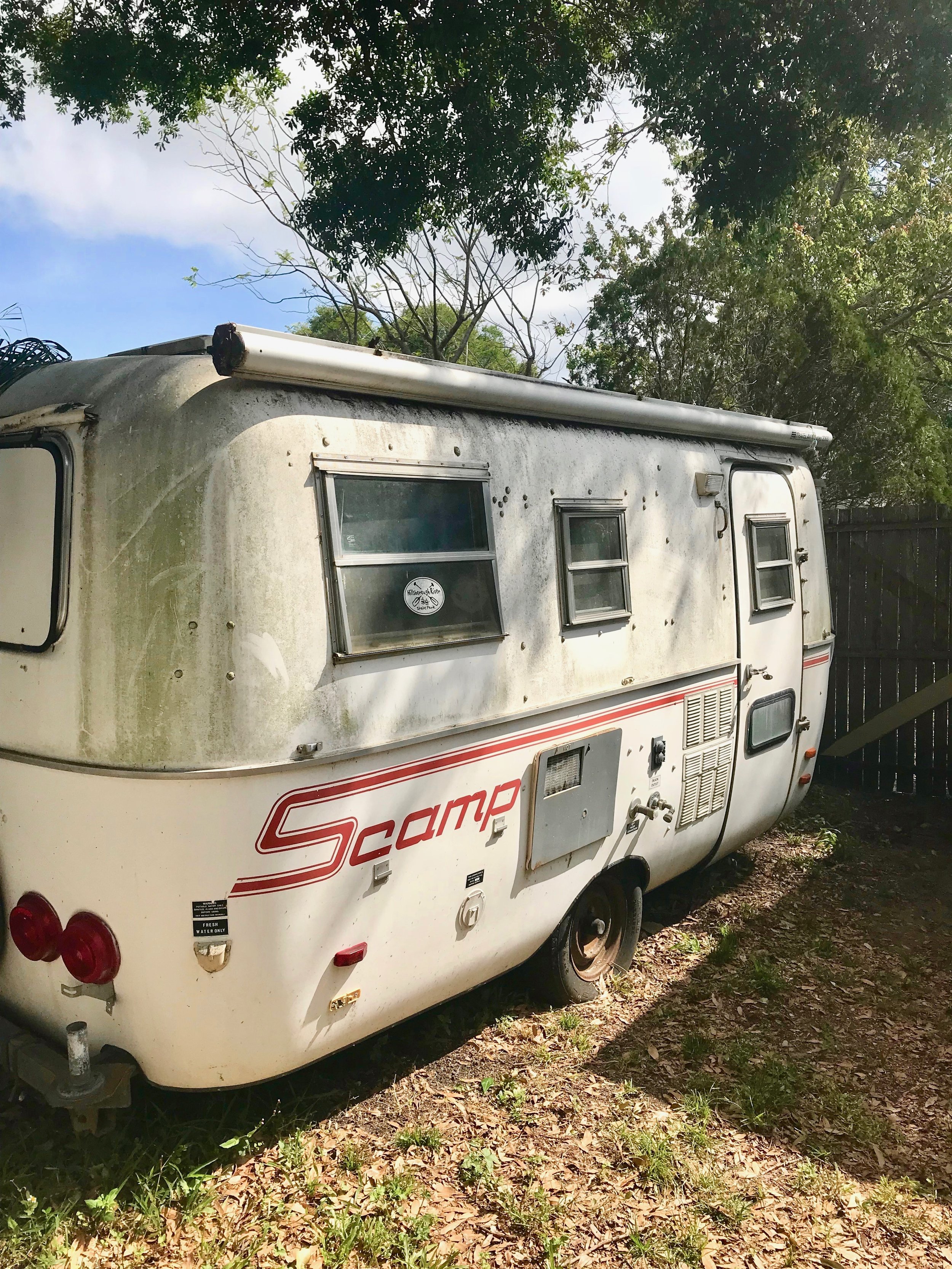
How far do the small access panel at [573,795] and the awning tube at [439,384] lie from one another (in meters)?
1.52

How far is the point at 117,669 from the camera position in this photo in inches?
121

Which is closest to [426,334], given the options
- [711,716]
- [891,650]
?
[891,650]

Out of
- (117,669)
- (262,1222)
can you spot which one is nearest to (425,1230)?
(262,1222)

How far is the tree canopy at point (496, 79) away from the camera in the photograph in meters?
9.53

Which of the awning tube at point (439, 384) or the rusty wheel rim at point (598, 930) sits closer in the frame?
the awning tube at point (439, 384)

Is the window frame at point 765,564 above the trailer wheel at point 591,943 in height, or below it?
above

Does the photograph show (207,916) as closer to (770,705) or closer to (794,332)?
(770,705)

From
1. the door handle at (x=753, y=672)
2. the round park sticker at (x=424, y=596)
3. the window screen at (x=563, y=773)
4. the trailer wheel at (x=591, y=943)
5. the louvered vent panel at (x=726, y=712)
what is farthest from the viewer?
the door handle at (x=753, y=672)

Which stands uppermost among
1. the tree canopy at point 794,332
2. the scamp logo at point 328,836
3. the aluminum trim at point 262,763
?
the tree canopy at point 794,332

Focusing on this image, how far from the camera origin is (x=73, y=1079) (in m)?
3.05

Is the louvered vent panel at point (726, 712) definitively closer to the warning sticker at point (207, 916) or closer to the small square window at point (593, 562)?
the small square window at point (593, 562)

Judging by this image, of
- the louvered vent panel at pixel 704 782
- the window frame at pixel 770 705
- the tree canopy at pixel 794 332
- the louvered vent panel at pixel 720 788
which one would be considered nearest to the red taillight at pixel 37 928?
the louvered vent panel at pixel 704 782

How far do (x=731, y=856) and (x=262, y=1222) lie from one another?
15.1 ft

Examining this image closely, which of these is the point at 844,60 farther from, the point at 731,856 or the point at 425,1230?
the point at 425,1230
